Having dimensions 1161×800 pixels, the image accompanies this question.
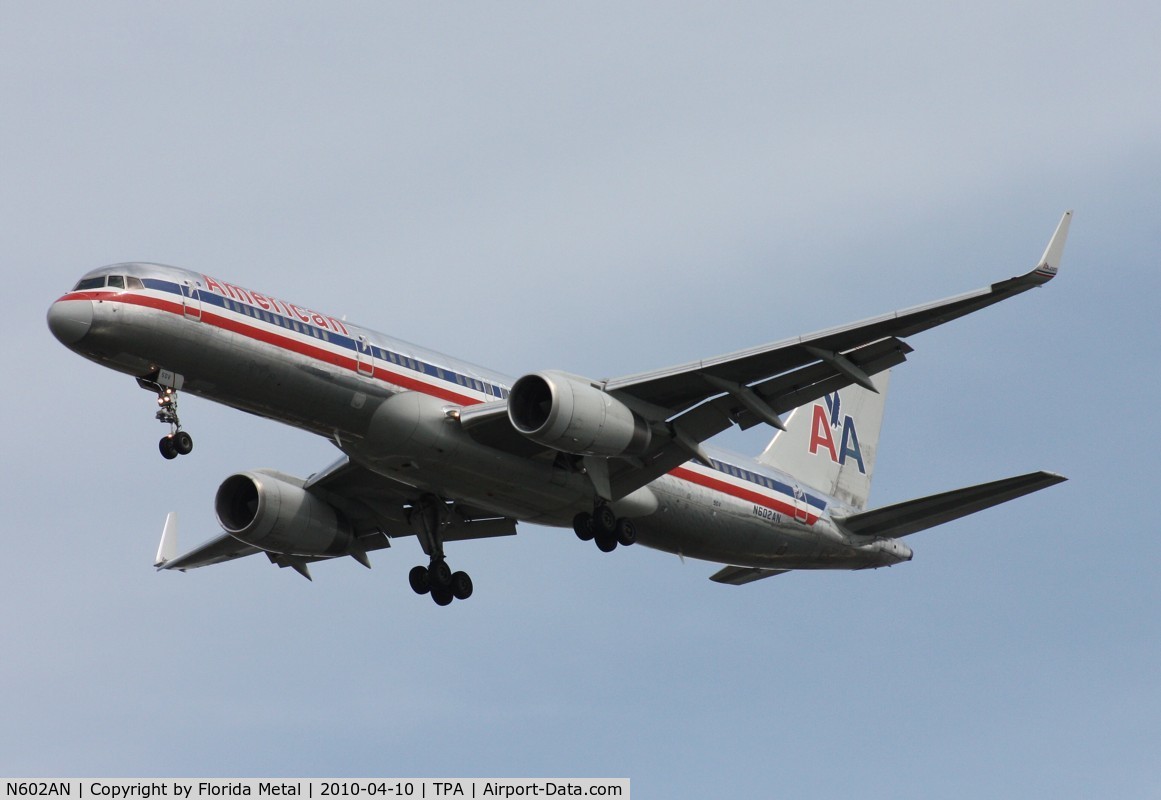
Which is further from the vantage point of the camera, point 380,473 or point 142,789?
point 380,473

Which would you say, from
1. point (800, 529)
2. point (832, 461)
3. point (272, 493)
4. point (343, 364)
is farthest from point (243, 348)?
point (832, 461)

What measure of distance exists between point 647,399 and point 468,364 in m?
4.12

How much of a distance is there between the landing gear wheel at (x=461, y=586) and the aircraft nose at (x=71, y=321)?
11.6 metres

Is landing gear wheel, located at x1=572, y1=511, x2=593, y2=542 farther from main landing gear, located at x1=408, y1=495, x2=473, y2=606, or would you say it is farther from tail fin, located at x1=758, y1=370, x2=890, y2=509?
tail fin, located at x1=758, y1=370, x2=890, y2=509

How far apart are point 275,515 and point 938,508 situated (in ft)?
50.8

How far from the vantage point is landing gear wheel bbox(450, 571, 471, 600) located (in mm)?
41625

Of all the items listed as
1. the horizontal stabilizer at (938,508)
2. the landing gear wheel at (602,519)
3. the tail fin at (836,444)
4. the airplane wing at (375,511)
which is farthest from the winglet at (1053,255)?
the airplane wing at (375,511)

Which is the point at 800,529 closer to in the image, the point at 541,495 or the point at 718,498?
the point at 718,498

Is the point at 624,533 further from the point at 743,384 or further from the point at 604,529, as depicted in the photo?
the point at 743,384

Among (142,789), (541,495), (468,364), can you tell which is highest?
(468,364)

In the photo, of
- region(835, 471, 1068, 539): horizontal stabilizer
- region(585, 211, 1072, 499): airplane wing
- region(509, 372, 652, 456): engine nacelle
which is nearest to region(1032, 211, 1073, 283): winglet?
region(585, 211, 1072, 499): airplane wing

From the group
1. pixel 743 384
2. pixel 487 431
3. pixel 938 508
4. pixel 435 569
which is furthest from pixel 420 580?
pixel 938 508

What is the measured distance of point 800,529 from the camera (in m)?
43.0

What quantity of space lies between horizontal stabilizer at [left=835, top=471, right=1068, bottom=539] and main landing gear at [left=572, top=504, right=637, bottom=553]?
708 cm
